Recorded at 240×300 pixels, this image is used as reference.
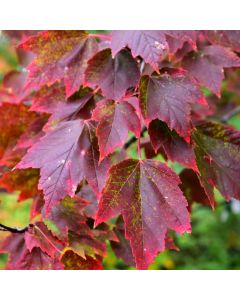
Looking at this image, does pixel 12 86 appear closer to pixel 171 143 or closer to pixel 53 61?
pixel 53 61

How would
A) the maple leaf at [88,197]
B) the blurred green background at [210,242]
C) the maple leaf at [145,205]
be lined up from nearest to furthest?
1. the maple leaf at [145,205]
2. the maple leaf at [88,197]
3. the blurred green background at [210,242]

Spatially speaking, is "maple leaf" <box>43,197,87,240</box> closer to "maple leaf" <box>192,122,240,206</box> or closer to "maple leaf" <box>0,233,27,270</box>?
"maple leaf" <box>0,233,27,270</box>

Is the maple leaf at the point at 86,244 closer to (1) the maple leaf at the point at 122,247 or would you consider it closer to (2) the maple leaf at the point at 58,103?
(1) the maple leaf at the point at 122,247

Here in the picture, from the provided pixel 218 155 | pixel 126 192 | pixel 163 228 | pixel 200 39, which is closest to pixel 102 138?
pixel 126 192

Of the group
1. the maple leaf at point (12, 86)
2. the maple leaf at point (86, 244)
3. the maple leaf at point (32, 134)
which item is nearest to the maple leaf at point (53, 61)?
the maple leaf at point (32, 134)

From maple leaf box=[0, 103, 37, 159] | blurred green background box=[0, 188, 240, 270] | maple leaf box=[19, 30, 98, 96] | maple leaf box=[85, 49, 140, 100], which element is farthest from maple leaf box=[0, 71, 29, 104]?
blurred green background box=[0, 188, 240, 270]

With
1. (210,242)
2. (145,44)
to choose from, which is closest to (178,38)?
(145,44)

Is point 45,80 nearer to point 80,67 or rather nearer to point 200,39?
point 80,67
